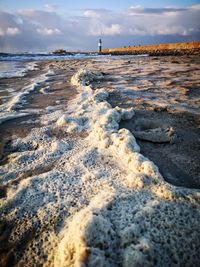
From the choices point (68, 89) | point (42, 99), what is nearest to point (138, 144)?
point (42, 99)

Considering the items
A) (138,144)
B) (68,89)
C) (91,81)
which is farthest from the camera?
(91,81)

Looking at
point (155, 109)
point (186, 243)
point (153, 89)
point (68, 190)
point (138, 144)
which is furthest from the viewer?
point (153, 89)

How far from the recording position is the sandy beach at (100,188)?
51.7 inches

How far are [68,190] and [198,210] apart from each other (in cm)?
101

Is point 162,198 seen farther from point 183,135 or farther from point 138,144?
point 183,135

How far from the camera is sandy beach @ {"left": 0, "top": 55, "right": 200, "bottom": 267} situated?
4.31 ft

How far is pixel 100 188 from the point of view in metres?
1.84

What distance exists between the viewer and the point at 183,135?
278 centimetres

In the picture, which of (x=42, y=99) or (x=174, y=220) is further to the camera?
(x=42, y=99)

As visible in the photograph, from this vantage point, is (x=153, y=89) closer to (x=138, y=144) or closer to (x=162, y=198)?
(x=138, y=144)

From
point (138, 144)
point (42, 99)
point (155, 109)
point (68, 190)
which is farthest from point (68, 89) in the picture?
point (68, 190)

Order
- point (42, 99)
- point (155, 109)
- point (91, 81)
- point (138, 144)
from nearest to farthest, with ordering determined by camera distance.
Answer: point (138, 144) → point (155, 109) → point (42, 99) → point (91, 81)

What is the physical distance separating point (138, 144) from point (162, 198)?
0.96 metres

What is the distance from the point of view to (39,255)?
134 cm
